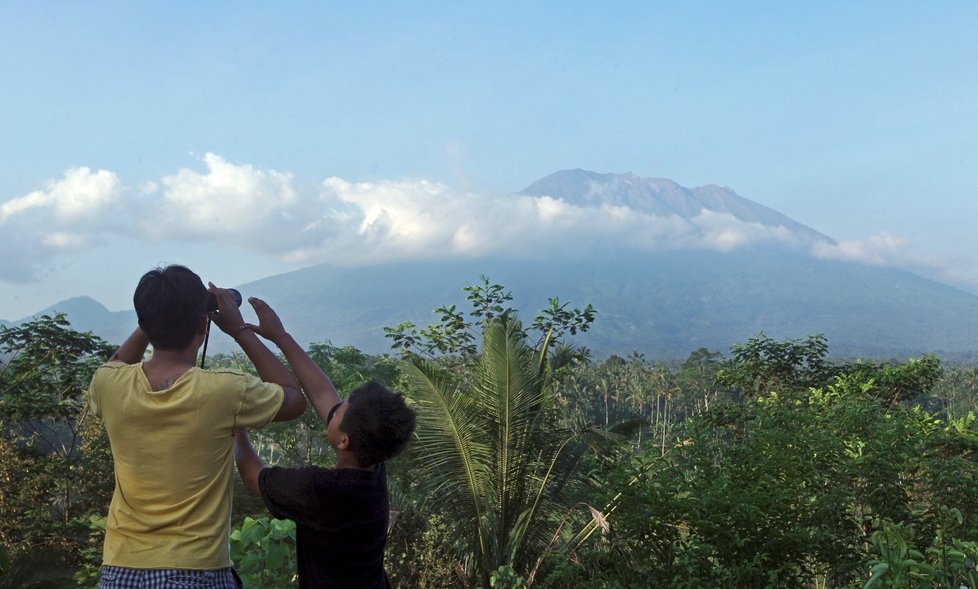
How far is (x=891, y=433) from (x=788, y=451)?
28.2 inches

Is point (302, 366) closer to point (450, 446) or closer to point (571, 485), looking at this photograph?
point (450, 446)

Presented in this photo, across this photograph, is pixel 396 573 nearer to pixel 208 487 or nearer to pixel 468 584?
pixel 468 584

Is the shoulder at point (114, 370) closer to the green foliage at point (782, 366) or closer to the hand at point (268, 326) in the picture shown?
the hand at point (268, 326)

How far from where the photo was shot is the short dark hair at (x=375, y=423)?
1.74 meters

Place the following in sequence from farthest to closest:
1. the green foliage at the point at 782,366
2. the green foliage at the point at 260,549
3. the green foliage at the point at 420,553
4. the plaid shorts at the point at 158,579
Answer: the green foliage at the point at 782,366
the green foliage at the point at 420,553
the green foliage at the point at 260,549
the plaid shorts at the point at 158,579

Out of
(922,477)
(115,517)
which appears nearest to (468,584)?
(922,477)

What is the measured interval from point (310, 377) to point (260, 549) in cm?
183

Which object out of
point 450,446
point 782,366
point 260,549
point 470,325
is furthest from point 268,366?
point 782,366

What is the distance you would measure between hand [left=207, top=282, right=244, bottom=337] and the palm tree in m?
5.73

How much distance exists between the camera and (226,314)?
6.19 feet

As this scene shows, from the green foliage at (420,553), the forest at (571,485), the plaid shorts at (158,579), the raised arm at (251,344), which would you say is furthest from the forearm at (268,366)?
the green foliage at (420,553)

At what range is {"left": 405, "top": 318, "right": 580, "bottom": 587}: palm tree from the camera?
7879 mm

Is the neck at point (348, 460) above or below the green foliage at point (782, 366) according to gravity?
above

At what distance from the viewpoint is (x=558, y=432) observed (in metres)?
8.48
